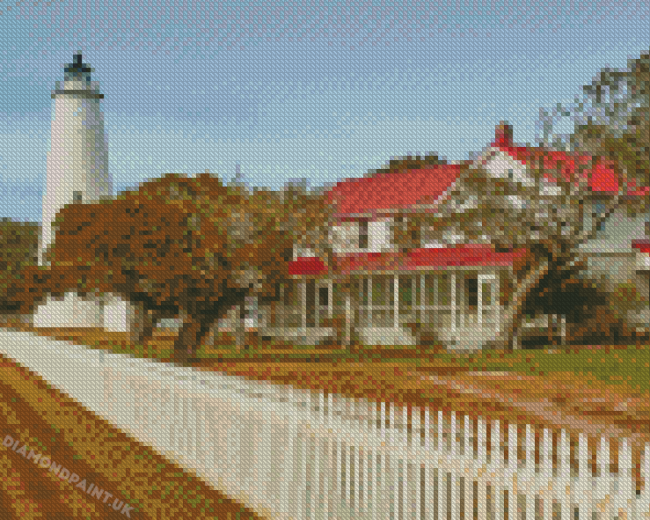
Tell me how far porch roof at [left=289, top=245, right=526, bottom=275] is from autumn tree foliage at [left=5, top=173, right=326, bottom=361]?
465 centimetres

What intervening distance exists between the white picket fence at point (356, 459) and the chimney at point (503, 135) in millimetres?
29657

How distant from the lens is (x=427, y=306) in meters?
37.5

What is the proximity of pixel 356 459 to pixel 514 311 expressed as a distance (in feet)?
91.0

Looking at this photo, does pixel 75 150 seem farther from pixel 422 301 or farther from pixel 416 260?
pixel 422 301

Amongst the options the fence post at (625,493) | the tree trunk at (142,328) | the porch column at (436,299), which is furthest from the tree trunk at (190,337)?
the fence post at (625,493)

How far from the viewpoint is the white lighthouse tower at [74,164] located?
2112 inches

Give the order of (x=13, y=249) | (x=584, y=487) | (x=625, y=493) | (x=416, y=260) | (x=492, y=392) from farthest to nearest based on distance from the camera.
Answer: (x=13, y=249) < (x=416, y=260) < (x=492, y=392) < (x=584, y=487) < (x=625, y=493)

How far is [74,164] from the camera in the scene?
176 feet

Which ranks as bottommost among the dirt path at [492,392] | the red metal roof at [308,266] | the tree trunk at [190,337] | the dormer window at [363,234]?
the dirt path at [492,392]

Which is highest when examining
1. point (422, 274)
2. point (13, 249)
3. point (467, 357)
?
point (13, 249)

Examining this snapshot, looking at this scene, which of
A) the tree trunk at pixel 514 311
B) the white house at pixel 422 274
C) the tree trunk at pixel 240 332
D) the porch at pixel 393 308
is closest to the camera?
the tree trunk at pixel 514 311

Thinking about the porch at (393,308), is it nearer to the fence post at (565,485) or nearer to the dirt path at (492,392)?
the dirt path at (492,392)

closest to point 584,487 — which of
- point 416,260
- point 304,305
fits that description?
point 304,305

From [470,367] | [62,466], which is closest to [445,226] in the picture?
[470,367]
